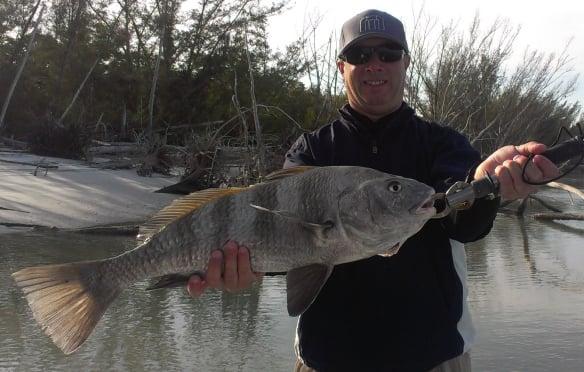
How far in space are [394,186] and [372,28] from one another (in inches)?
31.4

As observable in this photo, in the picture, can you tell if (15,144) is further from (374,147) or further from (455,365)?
(455,365)

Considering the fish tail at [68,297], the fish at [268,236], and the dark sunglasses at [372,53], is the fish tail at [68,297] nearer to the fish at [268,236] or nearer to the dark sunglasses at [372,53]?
the fish at [268,236]

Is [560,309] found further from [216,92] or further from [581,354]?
[216,92]

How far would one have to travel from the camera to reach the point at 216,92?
30844 millimetres

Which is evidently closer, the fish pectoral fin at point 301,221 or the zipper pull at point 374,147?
the fish pectoral fin at point 301,221

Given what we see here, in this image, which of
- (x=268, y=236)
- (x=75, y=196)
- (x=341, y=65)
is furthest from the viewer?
(x=75, y=196)

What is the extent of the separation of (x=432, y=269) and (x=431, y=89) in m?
18.7

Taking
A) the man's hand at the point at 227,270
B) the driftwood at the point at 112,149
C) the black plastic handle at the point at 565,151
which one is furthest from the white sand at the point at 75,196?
the black plastic handle at the point at 565,151

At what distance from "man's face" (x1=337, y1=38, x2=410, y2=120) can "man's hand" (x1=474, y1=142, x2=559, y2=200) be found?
616 millimetres

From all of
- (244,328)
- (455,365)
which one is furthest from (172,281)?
(244,328)

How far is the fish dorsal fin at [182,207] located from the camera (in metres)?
2.46

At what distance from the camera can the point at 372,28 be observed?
2.61 meters

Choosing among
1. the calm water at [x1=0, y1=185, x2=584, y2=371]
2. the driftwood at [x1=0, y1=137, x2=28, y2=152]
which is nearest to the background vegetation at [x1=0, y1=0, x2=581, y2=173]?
the driftwood at [x1=0, y1=137, x2=28, y2=152]

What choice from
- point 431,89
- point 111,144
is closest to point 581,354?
point 431,89
